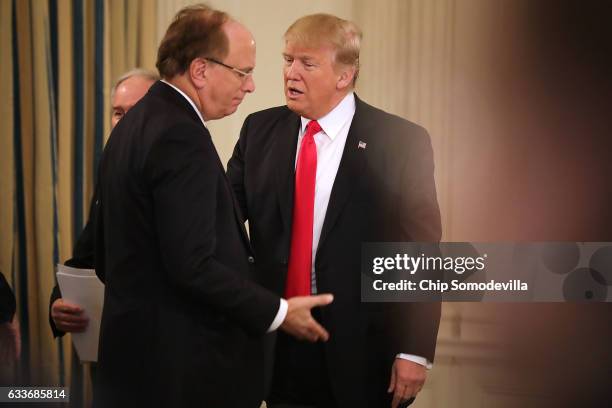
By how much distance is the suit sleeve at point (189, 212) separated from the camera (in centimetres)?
127

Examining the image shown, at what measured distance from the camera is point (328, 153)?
1.77m

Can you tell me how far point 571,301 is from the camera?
2006 millimetres

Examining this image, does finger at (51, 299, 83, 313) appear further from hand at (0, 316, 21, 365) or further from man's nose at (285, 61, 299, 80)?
man's nose at (285, 61, 299, 80)

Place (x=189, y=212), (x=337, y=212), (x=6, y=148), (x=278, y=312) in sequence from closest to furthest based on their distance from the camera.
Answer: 1. (x=189, y=212)
2. (x=278, y=312)
3. (x=337, y=212)
4. (x=6, y=148)

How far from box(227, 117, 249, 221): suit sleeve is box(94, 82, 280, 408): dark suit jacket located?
39cm

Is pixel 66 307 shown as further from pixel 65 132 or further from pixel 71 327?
pixel 65 132

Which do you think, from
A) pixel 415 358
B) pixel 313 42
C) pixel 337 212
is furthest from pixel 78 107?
pixel 415 358

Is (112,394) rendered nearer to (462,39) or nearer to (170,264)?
(170,264)

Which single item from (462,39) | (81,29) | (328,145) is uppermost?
(81,29)

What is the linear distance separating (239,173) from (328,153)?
223 mm

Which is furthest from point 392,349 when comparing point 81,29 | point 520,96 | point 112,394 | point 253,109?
point 81,29

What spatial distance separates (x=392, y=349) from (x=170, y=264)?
27.1 inches

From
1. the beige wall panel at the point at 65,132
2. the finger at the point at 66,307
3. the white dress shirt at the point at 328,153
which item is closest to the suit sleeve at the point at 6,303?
the finger at the point at 66,307

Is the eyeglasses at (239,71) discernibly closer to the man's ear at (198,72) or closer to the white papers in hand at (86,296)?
the man's ear at (198,72)
